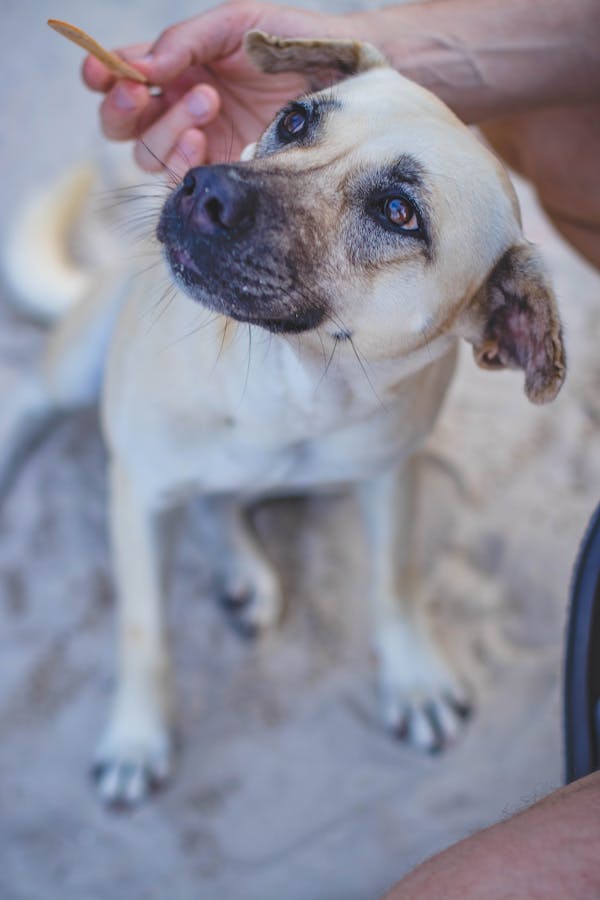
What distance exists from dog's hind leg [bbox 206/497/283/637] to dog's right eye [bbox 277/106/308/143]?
1049 mm

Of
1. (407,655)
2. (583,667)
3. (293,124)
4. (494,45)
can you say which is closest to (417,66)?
(494,45)

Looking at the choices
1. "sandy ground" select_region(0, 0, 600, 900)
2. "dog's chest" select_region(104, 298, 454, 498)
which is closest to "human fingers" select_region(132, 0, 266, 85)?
"dog's chest" select_region(104, 298, 454, 498)

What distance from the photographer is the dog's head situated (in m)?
1.37

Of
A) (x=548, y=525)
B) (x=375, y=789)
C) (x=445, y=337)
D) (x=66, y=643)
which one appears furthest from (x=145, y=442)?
(x=548, y=525)

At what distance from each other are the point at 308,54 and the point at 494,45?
0.53m

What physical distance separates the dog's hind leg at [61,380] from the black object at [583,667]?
1152 mm

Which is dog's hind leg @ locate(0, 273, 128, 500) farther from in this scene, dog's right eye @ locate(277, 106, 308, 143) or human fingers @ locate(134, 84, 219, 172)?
dog's right eye @ locate(277, 106, 308, 143)

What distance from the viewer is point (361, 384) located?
1599 millimetres

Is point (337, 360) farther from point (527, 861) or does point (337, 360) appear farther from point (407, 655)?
point (407, 655)

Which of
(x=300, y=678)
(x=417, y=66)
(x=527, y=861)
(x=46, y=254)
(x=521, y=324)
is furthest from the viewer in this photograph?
(x=46, y=254)

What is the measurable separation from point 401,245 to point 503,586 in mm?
1300

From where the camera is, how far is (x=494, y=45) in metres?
1.97

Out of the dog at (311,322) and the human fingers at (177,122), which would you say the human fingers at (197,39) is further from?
the dog at (311,322)

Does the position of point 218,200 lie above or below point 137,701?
above
